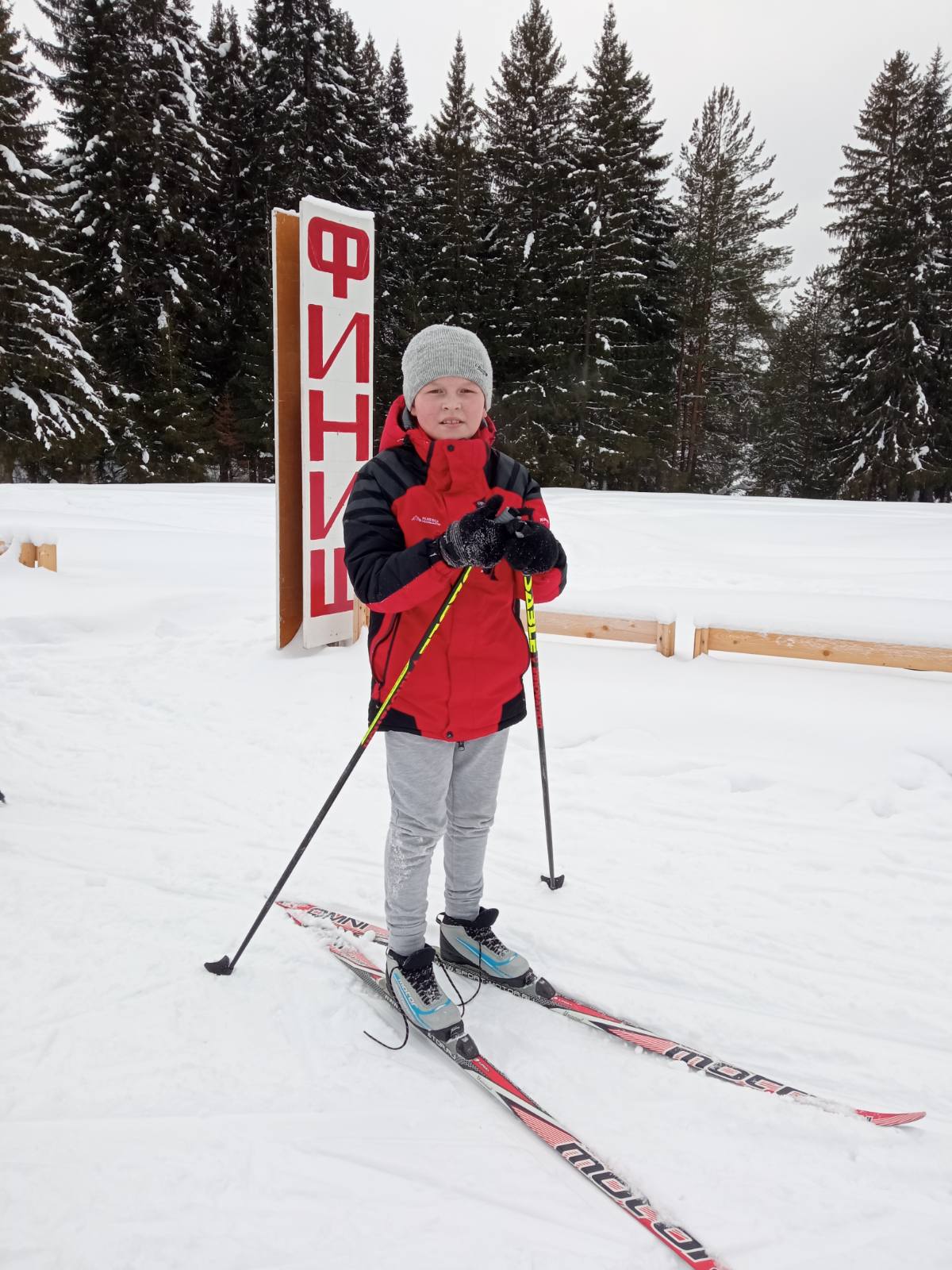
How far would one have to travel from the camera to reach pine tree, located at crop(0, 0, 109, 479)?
1858 cm

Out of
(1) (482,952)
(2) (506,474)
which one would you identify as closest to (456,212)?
(2) (506,474)

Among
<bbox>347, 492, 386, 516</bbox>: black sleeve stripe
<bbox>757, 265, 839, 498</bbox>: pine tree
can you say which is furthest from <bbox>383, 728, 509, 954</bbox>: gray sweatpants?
<bbox>757, 265, 839, 498</bbox>: pine tree

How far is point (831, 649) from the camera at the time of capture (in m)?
4.99

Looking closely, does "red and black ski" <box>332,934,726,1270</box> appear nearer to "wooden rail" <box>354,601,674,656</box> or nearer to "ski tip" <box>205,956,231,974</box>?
"ski tip" <box>205,956,231,974</box>

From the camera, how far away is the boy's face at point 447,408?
92.1 inches

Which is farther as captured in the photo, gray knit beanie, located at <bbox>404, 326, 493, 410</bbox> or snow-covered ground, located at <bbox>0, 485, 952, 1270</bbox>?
gray knit beanie, located at <bbox>404, 326, 493, 410</bbox>

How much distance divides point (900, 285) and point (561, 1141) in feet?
90.0

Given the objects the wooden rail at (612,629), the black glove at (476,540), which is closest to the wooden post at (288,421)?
the wooden rail at (612,629)

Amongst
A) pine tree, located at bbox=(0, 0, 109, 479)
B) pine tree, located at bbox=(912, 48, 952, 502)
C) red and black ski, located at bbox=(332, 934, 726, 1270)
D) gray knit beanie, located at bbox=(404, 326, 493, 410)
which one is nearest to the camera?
red and black ski, located at bbox=(332, 934, 726, 1270)

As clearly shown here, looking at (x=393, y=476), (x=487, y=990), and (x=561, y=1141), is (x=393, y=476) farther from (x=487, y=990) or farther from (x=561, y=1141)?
(x=561, y=1141)

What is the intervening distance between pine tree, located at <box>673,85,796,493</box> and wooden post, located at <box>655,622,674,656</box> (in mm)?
21365

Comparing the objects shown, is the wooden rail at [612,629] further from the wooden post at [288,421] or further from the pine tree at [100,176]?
the pine tree at [100,176]

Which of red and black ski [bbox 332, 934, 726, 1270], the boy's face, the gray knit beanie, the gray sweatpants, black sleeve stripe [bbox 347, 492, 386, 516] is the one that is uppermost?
the gray knit beanie

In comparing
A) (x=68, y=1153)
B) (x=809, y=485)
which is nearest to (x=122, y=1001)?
(x=68, y=1153)
